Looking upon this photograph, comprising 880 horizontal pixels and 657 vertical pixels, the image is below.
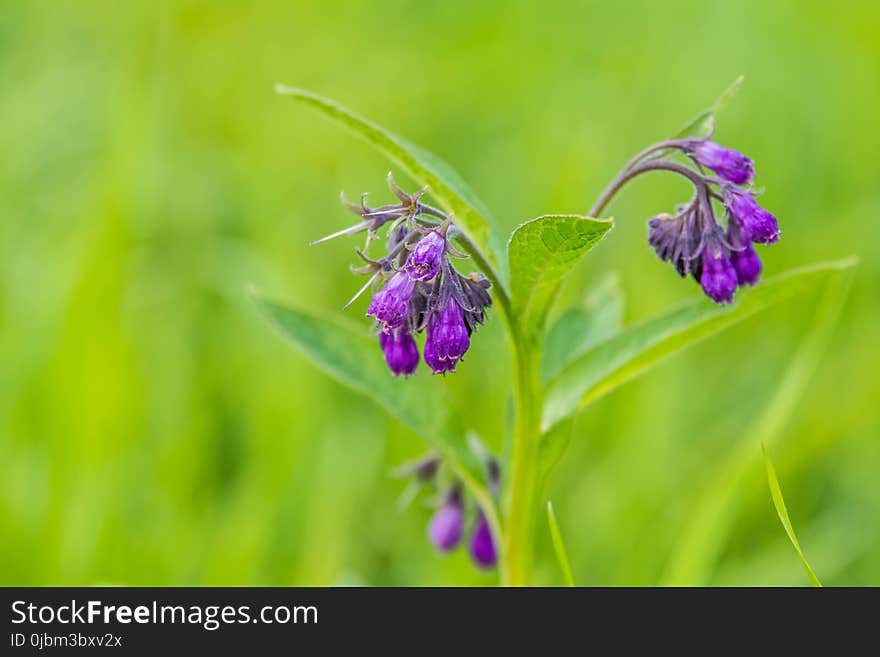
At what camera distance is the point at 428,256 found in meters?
1.92

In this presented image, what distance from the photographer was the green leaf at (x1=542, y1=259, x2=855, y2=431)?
7.36 feet

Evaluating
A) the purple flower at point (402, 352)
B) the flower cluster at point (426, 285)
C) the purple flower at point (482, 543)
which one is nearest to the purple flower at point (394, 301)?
the flower cluster at point (426, 285)

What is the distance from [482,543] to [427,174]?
122 cm

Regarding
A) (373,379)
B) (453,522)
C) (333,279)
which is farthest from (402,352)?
(333,279)

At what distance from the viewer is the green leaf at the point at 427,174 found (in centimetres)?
202

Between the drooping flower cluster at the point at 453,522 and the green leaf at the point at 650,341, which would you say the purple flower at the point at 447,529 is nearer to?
the drooping flower cluster at the point at 453,522

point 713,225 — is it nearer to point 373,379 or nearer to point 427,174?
point 427,174

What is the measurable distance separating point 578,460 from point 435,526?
4.16 feet

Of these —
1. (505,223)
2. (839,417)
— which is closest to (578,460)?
(839,417)

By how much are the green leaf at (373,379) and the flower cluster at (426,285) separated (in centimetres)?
37

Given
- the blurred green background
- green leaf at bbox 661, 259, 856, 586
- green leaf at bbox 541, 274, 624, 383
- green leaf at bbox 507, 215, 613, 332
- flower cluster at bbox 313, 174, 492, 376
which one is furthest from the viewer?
the blurred green background

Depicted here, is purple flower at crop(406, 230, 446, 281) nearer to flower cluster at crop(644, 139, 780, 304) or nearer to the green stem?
the green stem

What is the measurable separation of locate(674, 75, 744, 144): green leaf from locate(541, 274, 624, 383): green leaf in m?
0.52

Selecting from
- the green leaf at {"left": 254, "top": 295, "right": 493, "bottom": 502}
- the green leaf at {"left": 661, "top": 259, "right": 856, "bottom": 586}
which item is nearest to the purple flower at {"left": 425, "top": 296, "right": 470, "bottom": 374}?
the green leaf at {"left": 254, "top": 295, "right": 493, "bottom": 502}
